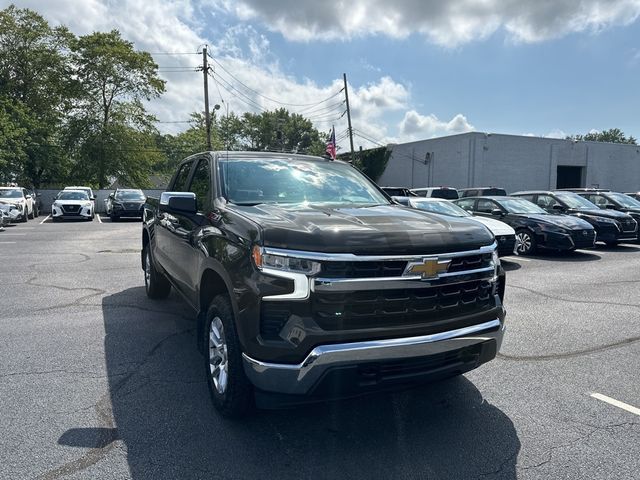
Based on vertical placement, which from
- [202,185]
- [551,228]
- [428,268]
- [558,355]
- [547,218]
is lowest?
[558,355]

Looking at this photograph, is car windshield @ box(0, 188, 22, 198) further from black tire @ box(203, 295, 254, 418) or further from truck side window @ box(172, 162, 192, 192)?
black tire @ box(203, 295, 254, 418)

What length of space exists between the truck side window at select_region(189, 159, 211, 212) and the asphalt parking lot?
4.75ft

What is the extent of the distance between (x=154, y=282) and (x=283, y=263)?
13.9 feet

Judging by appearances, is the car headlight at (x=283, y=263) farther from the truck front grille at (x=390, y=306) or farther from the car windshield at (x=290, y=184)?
the car windshield at (x=290, y=184)

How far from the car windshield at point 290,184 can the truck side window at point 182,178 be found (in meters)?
1.14

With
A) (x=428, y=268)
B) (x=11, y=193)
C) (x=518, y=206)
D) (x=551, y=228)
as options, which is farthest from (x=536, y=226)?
(x=11, y=193)

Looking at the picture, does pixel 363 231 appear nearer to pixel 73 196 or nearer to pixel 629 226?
pixel 629 226

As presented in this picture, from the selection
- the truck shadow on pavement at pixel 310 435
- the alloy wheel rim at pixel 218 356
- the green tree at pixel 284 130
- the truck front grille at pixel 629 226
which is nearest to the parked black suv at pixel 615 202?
the truck front grille at pixel 629 226

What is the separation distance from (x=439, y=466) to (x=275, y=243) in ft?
5.28

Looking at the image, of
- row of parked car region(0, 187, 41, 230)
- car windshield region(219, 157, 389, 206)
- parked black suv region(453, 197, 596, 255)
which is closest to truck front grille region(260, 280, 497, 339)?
car windshield region(219, 157, 389, 206)

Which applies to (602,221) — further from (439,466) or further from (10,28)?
(10,28)

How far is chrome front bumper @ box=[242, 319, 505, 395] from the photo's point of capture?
254 cm

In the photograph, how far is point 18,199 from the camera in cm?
2131

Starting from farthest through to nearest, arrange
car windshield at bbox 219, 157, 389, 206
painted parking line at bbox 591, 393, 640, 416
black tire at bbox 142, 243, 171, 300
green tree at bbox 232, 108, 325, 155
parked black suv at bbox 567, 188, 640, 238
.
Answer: green tree at bbox 232, 108, 325, 155 < parked black suv at bbox 567, 188, 640, 238 < black tire at bbox 142, 243, 171, 300 < car windshield at bbox 219, 157, 389, 206 < painted parking line at bbox 591, 393, 640, 416
